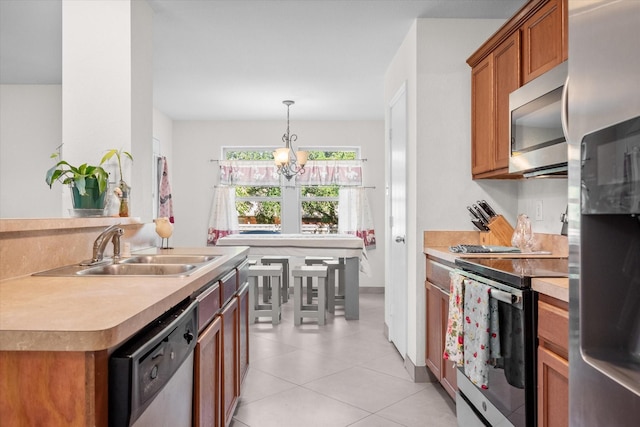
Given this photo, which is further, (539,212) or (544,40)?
(539,212)

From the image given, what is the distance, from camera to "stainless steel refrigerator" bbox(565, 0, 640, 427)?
664 millimetres

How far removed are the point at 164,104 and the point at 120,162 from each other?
121 inches

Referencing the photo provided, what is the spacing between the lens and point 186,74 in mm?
4328

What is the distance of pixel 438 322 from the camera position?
2.73 m

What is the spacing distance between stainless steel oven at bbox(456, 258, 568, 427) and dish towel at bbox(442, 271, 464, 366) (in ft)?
0.26

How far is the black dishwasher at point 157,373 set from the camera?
883 millimetres

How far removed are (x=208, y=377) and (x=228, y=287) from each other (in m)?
0.53

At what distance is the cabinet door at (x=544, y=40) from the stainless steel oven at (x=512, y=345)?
952mm

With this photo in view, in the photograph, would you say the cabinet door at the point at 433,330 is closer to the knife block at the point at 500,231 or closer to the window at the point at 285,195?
the knife block at the point at 500,231

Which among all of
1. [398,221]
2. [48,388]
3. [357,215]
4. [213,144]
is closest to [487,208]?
[398,221]

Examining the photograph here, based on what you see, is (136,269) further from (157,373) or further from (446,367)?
(446,367)

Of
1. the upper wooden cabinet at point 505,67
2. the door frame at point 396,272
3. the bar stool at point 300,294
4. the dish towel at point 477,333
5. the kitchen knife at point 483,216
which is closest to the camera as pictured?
the dish towel at point 477,333

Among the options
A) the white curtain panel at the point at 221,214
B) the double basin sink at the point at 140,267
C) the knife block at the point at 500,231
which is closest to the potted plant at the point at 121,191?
the double basin sink at the point at 140,267

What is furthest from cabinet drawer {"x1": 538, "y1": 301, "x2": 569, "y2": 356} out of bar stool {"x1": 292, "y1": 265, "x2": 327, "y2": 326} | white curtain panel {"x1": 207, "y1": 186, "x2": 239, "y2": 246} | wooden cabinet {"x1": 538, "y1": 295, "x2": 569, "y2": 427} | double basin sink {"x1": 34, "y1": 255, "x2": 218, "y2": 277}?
white curtain panel {"x1": 207, "y1": 186, "x2": 239, "y2": 246}
